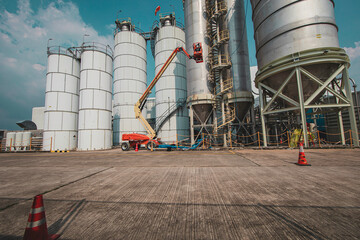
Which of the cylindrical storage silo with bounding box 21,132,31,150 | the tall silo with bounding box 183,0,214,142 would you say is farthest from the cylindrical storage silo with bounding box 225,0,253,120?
the cylindrical storage silo with bounding box 21,132,31,150

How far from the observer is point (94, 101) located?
58.0 ft

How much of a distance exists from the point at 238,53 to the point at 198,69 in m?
4.50

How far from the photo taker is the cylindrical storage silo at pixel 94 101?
55.8 ft

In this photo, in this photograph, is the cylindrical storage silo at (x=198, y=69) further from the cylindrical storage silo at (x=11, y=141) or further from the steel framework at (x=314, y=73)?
the cylindrical storage silo at (x=11, y=141)

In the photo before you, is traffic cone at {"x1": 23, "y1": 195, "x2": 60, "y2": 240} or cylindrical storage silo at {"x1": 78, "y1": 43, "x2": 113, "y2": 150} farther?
cylindrical storage silo at {"x1": 78, "y1": 43, "x2": 113, "y2": 150}

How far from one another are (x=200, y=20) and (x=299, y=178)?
18.4 m

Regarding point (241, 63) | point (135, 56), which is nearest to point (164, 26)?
point (135, 56)

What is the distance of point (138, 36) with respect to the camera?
2512 cm

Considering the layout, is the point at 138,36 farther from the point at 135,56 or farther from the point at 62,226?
the point at 62,226

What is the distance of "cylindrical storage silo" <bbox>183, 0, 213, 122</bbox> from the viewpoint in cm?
1590

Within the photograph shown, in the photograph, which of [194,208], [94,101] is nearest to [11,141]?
[94,101]

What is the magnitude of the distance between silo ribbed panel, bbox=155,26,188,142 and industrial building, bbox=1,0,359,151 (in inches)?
5.8

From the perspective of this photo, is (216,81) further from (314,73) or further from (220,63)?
(314,73)

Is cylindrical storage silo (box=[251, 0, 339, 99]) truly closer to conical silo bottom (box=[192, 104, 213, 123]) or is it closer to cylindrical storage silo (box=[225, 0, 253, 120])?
cylindrical storage silo (box=[225, 0, 253, 120])
